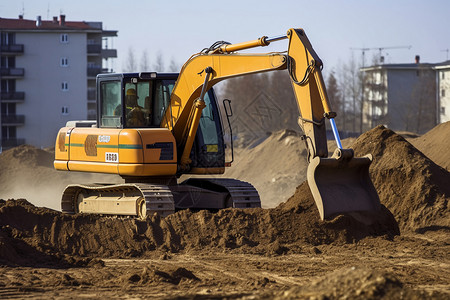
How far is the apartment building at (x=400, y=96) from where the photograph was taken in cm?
7425

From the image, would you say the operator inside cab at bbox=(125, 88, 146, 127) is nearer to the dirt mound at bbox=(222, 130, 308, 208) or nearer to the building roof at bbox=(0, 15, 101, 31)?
the dirt mound at bbox=(222, 130, 308, 208)

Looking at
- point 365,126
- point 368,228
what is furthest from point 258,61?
point 365,126

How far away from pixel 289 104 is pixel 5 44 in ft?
84.4

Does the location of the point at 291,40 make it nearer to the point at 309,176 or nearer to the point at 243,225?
the point at 309,176

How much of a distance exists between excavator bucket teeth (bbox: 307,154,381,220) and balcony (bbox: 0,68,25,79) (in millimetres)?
55595

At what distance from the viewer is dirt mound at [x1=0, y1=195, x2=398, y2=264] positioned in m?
12.1

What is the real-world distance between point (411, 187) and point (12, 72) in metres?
53.7

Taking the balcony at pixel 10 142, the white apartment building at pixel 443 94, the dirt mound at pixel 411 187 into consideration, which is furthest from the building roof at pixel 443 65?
the dirt mound at pixel 411 187

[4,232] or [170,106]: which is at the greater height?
[170,106]

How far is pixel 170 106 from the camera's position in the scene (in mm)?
14031

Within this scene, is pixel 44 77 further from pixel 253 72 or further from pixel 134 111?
pixel 253 72

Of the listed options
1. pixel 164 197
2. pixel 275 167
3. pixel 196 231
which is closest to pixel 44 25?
pixel 275 167

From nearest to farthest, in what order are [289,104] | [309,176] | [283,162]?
[309,176] < [283,162] < [289,104]

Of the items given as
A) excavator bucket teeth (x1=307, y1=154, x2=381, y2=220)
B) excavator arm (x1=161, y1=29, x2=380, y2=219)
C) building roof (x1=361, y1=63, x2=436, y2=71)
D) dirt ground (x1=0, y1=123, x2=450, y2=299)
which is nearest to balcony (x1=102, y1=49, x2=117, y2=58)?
building roof (x1=361, y1=63, x2=436, y2=71)
